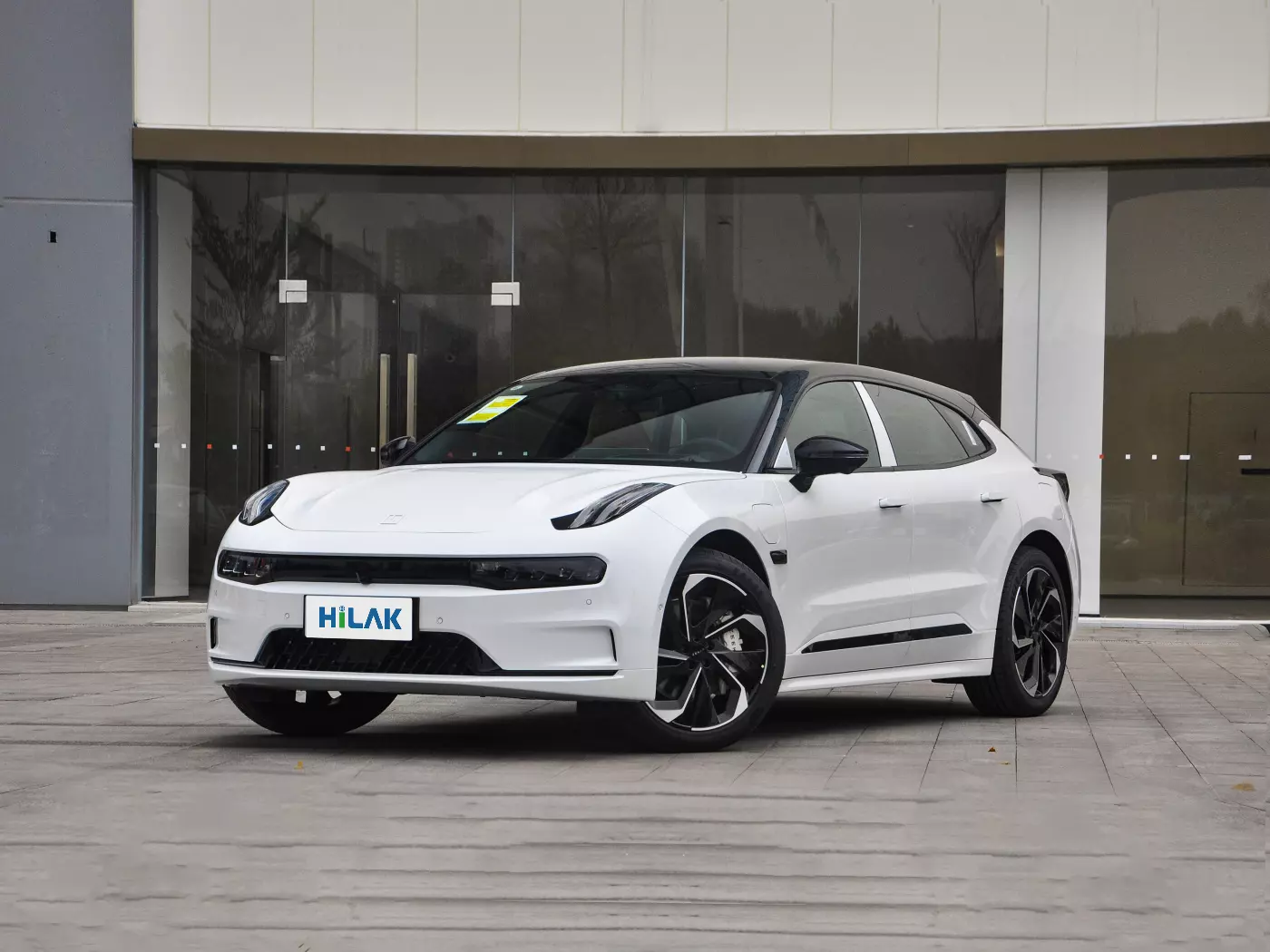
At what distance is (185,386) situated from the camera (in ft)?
52.7

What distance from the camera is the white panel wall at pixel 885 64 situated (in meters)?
15.3

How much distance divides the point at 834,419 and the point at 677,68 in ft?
28.2

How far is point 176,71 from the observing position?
1580 centimetres

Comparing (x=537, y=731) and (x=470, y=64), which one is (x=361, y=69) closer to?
(x=470, y=64)

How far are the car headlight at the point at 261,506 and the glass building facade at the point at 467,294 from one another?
8.81 metres

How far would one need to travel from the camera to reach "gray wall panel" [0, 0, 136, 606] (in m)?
15.7

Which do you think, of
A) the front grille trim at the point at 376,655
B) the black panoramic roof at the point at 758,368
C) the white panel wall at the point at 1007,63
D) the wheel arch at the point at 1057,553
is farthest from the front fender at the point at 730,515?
the white panel wall at the point at 1007,63

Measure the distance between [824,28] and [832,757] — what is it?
9995 mm

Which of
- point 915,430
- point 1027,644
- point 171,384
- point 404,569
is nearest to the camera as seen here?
point 404,569

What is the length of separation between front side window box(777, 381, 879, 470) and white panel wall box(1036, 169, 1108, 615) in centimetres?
801

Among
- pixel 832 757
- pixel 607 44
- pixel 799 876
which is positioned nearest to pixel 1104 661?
pixel 832 757

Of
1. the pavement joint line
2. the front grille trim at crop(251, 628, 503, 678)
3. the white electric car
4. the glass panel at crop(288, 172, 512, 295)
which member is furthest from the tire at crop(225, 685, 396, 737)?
the glass panel at crop(288, 172, 512, 295)

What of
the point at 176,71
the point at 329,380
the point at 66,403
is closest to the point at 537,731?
the point at 329,380

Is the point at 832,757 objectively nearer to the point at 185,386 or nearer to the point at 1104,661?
the point at 1104,661
